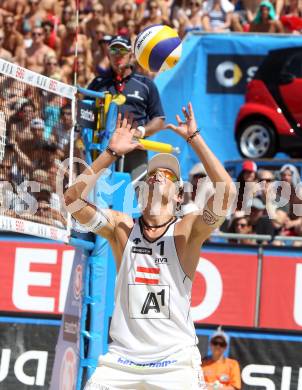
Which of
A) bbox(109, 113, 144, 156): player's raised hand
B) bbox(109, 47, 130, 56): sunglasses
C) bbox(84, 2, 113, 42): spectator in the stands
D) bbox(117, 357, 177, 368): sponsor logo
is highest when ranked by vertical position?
bbox(84, 2, 113, 42): spectator in the stands

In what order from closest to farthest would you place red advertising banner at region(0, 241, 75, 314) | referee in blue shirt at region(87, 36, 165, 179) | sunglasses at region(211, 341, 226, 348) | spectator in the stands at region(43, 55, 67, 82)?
referee in blue shirt at region(87, 36, 165, 179) → sunglasses at region(211, 341, 226, 348) → red advertising banner at region(0, 241, 75, 314) → spectator in the stands at region(43, 55, 67, 82)

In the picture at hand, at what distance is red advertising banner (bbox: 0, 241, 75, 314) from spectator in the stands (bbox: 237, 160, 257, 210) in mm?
2591

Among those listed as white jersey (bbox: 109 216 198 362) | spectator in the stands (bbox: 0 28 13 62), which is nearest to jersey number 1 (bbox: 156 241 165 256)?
white jersey (bbox: 109 216 198 362)

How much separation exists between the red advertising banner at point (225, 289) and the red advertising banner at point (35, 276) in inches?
54.8

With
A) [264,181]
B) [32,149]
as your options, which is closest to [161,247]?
[32,149]

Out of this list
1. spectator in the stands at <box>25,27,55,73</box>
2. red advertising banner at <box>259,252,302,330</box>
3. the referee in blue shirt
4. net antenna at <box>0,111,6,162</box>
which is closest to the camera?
net antenna at <box>0,111,6,162</box>

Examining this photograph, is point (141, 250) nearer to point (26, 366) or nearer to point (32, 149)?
point (32, 149)

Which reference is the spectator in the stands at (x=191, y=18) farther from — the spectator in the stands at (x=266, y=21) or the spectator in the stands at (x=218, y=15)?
the spectator in the stands at (x=266, y=21)

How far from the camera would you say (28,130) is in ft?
26.0

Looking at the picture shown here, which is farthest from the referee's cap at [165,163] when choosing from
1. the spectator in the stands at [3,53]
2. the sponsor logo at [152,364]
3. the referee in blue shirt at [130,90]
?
the spectator in the stands at [3,53]

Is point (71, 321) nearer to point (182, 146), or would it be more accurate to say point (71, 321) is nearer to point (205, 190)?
point (205, 190)

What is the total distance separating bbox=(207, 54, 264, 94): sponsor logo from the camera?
16078mm

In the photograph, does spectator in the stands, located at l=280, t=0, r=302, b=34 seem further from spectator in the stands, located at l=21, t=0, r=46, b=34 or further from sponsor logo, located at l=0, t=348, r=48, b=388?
sponsor logo, located at l=0, t=348, r=48, b=388

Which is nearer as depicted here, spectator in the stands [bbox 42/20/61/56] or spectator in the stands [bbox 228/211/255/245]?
spectator in the stands [bbox 228/211/255/245]
